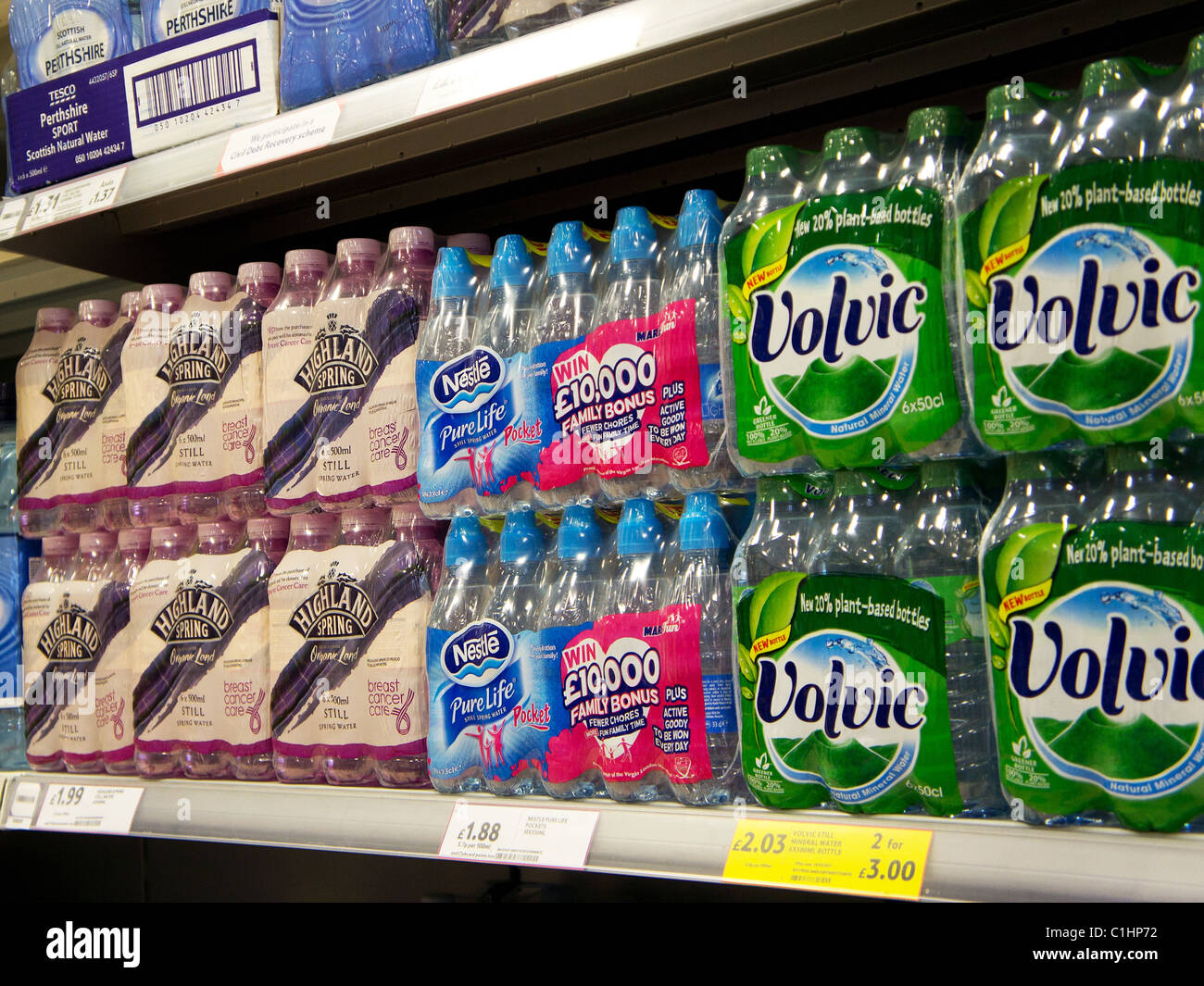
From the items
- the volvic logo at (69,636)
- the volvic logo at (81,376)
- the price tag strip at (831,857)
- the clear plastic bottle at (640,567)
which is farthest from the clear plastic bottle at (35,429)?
the price tag strip at (831,857)

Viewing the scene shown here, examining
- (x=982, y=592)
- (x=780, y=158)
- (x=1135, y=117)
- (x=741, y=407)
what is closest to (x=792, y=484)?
(x=741, y=407)

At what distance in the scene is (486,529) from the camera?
1.51 metres

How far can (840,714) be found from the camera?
113cm

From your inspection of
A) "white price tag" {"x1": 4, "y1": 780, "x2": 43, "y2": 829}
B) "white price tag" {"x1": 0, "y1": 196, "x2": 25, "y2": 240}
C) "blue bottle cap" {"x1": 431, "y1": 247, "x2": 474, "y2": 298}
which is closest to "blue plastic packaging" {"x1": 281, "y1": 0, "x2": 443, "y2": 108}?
"blue bottle cap" {"x1": 431, "y1": 247, "x2": 474, "y2": 298}

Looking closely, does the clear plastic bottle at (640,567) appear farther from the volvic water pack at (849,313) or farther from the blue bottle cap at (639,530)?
the volvic water pack at (849,313)

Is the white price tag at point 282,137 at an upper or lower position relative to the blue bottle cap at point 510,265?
upper

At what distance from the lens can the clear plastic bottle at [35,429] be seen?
1900 millimetres

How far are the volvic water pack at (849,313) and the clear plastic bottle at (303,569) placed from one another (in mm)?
632

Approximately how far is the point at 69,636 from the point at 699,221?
1.13m

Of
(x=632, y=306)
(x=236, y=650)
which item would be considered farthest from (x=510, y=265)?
(x=236, y=650)

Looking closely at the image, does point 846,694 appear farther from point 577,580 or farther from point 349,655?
point 349,655

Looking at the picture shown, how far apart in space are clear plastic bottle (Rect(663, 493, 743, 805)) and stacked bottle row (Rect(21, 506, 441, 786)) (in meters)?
0.38
